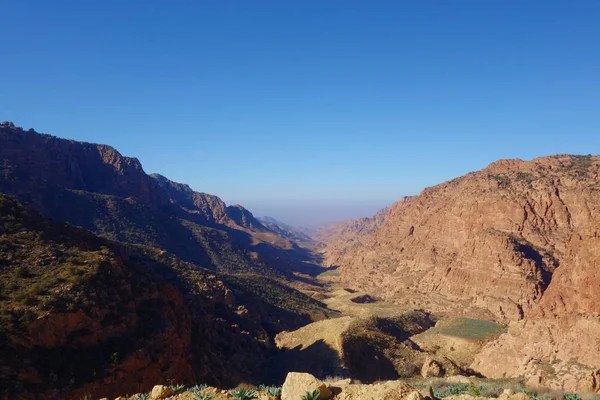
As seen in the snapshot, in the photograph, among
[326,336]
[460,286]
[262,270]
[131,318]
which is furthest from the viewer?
[262,270]

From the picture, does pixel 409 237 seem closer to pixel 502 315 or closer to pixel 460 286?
pixel 460 286

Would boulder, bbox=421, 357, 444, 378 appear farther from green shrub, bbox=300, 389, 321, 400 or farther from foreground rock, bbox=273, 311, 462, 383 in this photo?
green shrub, bbox=300, 389, 321, 400

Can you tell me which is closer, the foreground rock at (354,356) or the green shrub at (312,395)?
the green shrub at (312,395)

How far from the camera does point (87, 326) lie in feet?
60.9

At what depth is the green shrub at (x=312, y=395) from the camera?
24.9 feet

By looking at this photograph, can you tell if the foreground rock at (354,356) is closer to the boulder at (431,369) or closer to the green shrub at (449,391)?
the boulder at (431,369)

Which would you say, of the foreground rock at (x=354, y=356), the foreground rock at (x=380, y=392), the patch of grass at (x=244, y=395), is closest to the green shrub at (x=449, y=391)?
the foreground rock at (x=380, y=392)

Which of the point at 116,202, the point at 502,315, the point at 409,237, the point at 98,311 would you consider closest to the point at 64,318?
the point at 98,311

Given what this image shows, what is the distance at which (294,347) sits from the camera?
3609 cm

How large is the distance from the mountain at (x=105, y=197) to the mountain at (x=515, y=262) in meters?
32.9

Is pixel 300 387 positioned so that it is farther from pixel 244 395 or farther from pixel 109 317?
pixel 109 317

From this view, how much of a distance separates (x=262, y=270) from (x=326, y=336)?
186 feet

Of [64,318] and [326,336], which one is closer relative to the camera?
[64,318]

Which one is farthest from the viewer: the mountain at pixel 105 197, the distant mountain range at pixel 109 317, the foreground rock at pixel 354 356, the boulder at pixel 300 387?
the mountain at pixel 105 197
